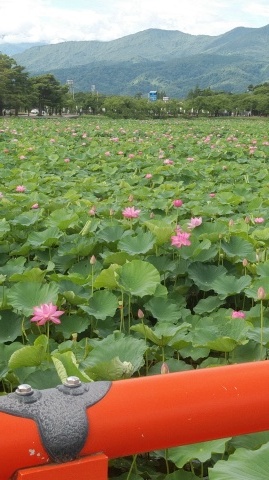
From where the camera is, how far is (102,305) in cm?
213

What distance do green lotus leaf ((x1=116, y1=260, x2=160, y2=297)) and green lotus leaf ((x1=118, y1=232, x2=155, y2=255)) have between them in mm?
454

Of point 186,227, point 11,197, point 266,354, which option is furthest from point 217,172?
point 266,354

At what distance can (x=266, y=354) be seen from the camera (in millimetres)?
1818

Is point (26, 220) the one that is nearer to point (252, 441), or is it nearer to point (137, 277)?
point (137, 277)

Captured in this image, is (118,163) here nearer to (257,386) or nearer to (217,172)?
(217,172)

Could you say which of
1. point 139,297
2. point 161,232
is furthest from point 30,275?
point 161,232

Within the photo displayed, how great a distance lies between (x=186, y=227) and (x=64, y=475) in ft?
8.37

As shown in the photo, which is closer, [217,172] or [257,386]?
[257,386]

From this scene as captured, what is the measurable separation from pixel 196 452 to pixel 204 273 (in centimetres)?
139

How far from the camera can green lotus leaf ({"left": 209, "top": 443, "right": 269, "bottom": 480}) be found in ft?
2.66

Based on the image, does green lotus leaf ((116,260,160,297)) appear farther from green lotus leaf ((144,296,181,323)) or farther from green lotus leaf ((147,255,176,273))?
green lotus leaf ((147,255,176,273))

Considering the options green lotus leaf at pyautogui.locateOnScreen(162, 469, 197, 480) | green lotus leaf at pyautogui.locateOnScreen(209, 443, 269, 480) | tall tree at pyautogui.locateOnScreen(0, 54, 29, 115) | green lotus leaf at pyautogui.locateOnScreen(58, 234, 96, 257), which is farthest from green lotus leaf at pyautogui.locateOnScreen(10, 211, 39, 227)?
tall tree at pyautogui.locateOnScreen(0, 54, 29, 115)

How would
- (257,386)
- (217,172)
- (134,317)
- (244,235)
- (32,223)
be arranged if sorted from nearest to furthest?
(257,386)
(134,317)
(244,235)
(32,223)
(217,172)

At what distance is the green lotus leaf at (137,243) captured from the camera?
2.64 meters
